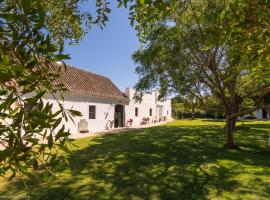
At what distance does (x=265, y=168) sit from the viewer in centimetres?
1051

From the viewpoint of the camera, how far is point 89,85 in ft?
90.0

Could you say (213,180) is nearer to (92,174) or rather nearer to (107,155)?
(92,174)

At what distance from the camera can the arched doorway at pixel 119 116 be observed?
31186mm

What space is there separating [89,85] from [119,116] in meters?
6.17

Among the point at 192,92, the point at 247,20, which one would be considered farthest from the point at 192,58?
the point at 247,20

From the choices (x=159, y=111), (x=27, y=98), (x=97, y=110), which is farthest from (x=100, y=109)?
(x=27, y=98)

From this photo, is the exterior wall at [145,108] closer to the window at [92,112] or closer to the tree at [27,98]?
the window at [92,112]

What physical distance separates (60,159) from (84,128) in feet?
74.9

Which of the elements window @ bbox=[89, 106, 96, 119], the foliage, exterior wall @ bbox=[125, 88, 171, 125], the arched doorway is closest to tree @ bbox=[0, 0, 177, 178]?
the foliage

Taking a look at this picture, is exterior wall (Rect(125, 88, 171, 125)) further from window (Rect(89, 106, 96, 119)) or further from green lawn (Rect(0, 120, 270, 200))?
green lawn (Rect(0, 120, 270, 200))

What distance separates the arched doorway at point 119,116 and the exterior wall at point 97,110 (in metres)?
1.17

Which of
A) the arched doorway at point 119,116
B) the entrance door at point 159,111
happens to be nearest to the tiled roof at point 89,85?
the arched doorway at point 119,116

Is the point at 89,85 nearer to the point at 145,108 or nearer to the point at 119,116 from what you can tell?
the point at 119,116

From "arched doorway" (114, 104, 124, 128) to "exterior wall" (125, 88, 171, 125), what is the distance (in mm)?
1206
